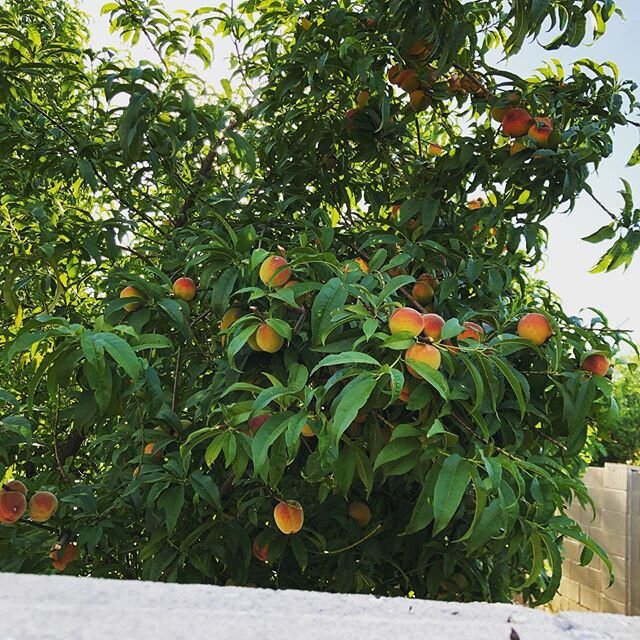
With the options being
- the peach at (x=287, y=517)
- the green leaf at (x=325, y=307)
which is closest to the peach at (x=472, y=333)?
the green leaf at (x=325, y=307)

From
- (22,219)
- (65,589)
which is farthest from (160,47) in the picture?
(65,589)

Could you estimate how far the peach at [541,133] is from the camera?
171cm

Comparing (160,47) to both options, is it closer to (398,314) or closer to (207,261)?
(207,261)

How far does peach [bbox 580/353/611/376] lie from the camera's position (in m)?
1.38

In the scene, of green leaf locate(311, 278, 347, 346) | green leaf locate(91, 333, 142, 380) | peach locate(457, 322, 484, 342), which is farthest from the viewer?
peach locate(457, 322, 484, 342)

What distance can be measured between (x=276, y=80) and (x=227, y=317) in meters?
0.98

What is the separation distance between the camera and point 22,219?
2064 millimetres

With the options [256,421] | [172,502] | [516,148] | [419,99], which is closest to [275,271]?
[256,421]

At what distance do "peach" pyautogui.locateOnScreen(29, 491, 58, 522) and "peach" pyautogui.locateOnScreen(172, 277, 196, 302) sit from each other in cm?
60

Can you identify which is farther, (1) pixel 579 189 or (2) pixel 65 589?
(1) pixel 579 189

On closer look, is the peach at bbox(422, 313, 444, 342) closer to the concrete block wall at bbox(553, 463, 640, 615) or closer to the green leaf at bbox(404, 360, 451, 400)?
the green leaf at bbox(404, 360, 451, 400)

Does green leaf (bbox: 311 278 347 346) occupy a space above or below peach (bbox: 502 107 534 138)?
below

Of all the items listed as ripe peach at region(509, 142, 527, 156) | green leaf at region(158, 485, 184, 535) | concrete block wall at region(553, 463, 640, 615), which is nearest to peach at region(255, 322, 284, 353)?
green leaf at region(158, 485, 184, 535)

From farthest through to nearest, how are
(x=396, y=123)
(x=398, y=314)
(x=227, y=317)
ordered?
(x=396, y=123)
(x=227, y=317)
(x=398, y=314)
